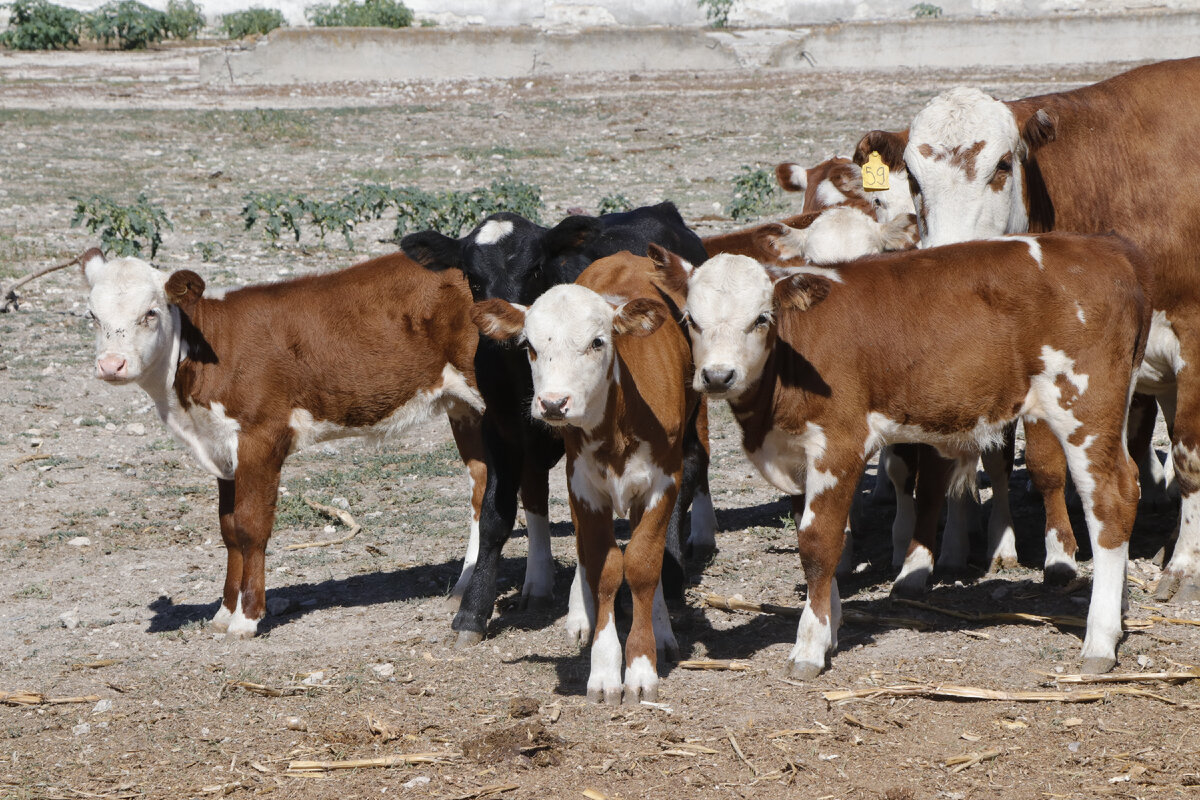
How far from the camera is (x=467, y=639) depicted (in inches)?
272

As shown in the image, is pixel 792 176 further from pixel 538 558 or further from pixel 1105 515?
pixel 1105 515

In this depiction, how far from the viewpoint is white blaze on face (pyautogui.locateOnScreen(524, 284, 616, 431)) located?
5.48 m

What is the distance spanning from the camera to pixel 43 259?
15.1 m

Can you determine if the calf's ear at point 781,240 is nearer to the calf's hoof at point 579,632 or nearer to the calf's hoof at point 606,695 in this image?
the calf's hoof at point 579,632

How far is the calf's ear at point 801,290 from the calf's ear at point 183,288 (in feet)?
10.1

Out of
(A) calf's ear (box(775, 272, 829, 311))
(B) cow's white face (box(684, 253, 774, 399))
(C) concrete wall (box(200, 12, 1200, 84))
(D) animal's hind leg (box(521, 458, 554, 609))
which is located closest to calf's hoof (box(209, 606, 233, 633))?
(D) animal's hind leg (box(521, 458, 554, 609))

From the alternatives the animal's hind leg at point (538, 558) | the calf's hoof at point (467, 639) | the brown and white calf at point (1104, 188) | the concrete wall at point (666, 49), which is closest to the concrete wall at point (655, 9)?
the concrete wall at point (666, 49)

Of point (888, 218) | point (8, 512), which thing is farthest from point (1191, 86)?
point (8, 512)

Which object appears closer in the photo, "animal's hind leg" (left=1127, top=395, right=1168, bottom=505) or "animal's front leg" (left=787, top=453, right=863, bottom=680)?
"animal's front leg" (left=787, top=453, right=863, bottom=680)

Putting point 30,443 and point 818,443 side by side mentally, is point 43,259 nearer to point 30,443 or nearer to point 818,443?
point 30,443

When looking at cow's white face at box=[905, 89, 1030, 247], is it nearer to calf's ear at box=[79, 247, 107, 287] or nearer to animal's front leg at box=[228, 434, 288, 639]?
animal's front leg at box=[228, 434, 288, 639]

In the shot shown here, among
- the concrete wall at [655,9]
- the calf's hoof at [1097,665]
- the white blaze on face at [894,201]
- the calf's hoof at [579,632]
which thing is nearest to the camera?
the calf's hoof at [1097,665]

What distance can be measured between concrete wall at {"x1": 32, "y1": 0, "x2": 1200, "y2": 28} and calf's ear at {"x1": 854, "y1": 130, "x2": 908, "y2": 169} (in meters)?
29.8

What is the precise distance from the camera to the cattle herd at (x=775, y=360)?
5.99 m
